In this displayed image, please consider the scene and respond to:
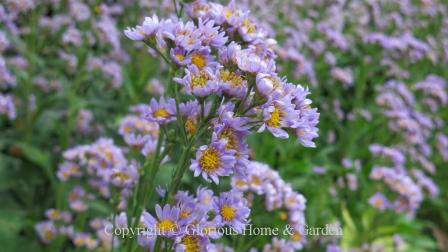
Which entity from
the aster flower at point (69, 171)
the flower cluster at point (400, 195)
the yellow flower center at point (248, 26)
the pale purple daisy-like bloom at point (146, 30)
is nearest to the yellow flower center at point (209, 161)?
the pale purple daisy-like bloom at point (146, 30)

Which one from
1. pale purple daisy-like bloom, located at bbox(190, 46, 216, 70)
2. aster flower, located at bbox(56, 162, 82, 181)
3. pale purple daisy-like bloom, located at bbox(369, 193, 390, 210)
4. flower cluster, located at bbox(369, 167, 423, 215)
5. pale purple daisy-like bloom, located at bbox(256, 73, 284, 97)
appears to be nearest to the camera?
pale purple daisy-like bloom, located at bbox(256, 73, 284, 97)

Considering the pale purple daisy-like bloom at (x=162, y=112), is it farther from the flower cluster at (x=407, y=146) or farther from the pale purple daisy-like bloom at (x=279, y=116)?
the flower cluster at (x=407, y=146)

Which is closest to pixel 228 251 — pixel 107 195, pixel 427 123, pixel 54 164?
pixel 107 195

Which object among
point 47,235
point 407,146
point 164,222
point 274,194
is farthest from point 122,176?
point 407,146

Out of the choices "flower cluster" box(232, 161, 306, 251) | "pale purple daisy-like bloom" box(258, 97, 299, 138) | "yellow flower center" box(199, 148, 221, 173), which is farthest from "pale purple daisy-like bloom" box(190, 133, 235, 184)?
"flower cluster" box(232, 161, 306, 251)

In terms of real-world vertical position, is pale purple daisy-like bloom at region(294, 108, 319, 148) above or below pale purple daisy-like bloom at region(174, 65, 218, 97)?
below

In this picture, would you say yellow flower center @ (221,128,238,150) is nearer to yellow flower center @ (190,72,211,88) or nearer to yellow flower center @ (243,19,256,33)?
yellow flower center @ (190,72,211,88)

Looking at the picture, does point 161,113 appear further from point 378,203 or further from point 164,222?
point 378,203
